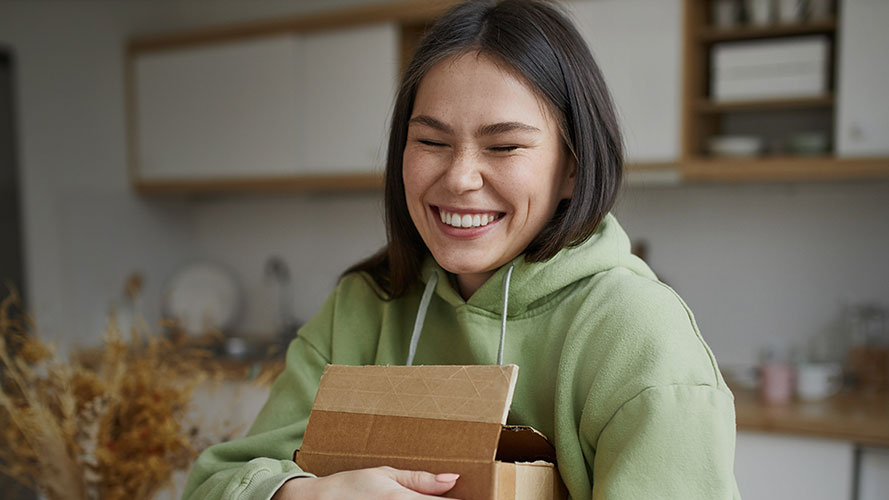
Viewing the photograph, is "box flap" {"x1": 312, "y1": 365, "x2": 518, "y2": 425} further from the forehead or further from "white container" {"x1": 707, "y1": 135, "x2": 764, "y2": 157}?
"white container" {"x1": 707, "y1": 135, "x2": 764, "y2": 157}

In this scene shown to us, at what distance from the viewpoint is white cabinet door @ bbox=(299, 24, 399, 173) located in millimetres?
2775

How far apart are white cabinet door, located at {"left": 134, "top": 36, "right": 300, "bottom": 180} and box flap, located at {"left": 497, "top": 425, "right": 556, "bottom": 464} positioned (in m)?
2.41

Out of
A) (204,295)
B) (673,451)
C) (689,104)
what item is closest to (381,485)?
(673,451)

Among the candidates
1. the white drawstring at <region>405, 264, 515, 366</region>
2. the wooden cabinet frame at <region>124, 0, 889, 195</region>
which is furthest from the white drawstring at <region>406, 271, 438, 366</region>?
the wooden cabinet frame at <region>124, 0, 889, 195</region>

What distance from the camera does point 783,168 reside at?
229 centimetres

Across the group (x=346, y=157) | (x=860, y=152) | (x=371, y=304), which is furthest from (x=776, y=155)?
(x=371, y=304)

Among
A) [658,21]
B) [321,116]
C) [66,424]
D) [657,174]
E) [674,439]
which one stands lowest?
[66,424]

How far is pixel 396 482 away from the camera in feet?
2.13

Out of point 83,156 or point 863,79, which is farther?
point 83,156

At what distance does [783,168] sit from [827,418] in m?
0.76

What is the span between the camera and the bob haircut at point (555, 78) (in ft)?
2.53

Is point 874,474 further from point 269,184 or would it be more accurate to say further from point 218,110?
point 218,110

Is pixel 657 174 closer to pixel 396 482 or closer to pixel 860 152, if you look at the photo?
pixel 860 152

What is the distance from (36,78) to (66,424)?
235 cm
